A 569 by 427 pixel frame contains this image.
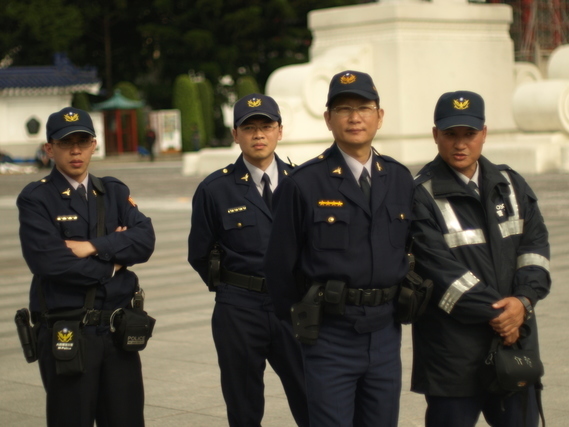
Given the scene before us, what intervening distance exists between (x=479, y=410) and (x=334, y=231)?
0.93 m

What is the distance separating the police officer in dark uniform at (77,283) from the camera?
446cm

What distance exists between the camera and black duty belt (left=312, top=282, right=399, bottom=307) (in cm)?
402

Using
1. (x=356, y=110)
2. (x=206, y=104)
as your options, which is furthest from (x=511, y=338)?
(x=206, y=104)

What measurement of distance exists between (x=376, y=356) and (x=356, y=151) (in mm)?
773

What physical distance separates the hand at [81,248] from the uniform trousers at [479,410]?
148 centimetres

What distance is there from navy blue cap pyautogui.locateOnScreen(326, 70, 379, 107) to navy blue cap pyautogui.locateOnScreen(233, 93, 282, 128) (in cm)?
94

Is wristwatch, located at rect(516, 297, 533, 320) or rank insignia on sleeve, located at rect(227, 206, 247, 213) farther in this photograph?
rank insignia on sleeve, located at rect(227, 206, 247, 213)

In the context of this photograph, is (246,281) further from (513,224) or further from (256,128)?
(513,224)

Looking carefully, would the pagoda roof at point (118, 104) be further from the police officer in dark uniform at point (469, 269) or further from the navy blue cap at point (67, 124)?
the police officer in dark uniform at point (469, 269)

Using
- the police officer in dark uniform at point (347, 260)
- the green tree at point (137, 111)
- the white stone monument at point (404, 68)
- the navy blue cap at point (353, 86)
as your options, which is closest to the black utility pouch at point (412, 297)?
the police officer in dark uniform at point (347, 260)

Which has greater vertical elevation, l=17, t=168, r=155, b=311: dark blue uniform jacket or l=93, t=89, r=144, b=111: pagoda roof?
l=93, t=89, r=144, b=111: pagoda roof

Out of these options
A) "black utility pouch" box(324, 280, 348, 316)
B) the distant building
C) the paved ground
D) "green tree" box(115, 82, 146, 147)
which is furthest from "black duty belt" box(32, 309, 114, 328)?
"green tree" box(115, 82, 146, 147)

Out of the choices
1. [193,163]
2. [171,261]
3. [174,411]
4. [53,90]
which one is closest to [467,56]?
[193,163]

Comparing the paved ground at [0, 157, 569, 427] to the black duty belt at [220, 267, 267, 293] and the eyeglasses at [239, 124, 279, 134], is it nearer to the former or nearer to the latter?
the black duty belt at [220, 267, 267, 293]
